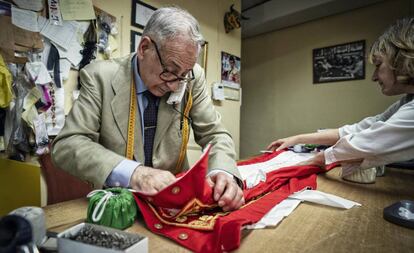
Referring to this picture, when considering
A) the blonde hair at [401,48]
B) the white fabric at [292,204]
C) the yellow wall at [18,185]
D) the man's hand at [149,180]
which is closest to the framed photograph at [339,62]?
the blonde hair at [401,48]

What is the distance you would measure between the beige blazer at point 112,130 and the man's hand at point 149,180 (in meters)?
0.08

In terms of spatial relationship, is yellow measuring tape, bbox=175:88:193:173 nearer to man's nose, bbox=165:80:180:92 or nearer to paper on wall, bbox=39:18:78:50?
man's nose, bbox=165:80:180:92

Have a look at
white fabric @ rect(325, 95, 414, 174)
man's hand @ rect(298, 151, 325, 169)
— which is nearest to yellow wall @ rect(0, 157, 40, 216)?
man's hand @ rect(298, 151, 325, 169)

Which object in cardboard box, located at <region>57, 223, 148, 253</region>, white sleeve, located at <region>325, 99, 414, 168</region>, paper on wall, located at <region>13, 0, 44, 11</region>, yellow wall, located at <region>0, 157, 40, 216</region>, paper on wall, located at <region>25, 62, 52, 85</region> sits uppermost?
paper on wall, located at <region>13, 0, 44, 11</region>

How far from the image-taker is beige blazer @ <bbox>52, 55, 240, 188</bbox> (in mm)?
773

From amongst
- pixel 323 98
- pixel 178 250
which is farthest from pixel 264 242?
pixel 323 98

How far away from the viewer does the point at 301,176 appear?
1084 millimetres

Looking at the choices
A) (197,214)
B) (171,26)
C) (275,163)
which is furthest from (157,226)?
(275,163)

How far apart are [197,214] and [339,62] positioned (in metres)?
3.01

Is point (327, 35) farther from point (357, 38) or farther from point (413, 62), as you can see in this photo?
point (413, 62)

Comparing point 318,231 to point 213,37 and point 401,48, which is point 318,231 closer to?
point 401,48

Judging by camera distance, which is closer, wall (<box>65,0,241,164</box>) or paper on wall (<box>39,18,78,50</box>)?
paper on wall (<box>39,18,78,50</box>)

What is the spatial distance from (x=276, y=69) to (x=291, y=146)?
2166 millimetres

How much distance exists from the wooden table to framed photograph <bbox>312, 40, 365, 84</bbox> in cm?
243
